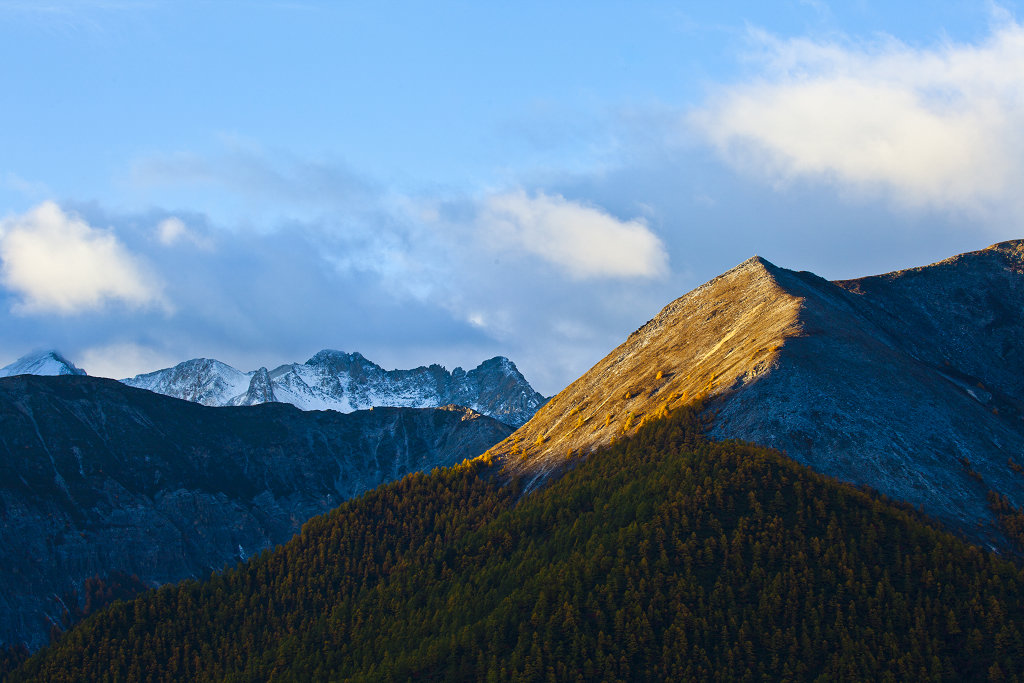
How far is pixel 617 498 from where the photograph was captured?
19012 cm

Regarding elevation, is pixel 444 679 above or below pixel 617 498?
below

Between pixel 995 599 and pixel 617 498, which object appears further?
pixel 617 498

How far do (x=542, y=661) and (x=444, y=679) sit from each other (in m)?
17.6

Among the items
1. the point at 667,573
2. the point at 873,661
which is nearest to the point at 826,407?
the point at 667,573

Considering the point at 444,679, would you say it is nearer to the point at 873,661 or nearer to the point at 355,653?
the point at 355,653

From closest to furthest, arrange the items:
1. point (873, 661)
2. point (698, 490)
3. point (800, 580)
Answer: point (873, 661) < point (800, 580) < point (698, 490)

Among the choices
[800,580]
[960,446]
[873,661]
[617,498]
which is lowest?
[873,661]

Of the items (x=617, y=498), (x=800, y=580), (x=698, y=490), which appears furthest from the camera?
(x=617, y=498)

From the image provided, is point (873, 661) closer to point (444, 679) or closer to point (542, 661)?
point (542, 661)

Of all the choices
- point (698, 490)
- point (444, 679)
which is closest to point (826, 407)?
point (698, 490)

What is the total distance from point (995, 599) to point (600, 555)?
5571cm

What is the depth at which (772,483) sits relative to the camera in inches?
6742

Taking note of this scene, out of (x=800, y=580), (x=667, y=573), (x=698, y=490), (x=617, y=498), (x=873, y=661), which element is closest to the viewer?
(x=873, y=661)

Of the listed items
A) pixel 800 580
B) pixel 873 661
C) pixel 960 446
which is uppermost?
pixel 960 446
